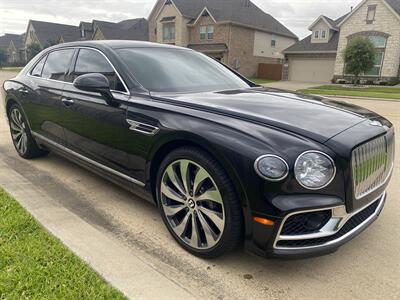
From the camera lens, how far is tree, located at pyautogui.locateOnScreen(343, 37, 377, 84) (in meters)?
24.5

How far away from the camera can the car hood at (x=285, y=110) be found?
7.85ft

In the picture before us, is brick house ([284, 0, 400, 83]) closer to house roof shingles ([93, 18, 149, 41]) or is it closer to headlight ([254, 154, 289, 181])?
house roof shingles ([93, 18, 149, 41])

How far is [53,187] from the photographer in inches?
161

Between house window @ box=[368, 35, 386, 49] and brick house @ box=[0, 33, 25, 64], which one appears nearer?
house window @ box=[368, 35, 386, 49]

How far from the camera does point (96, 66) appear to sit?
3643 mm

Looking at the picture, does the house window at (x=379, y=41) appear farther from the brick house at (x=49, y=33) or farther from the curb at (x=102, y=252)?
the brick house at (x=49, y=33)

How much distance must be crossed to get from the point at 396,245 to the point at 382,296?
2.48 feet

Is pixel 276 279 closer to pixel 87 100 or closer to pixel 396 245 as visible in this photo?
pixel 396 245

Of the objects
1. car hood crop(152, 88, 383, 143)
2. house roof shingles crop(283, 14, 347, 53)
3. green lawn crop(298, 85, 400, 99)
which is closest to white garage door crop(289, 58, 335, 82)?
house roof shingles crop(283, 14, 347, 53)

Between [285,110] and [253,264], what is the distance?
1.18 meters

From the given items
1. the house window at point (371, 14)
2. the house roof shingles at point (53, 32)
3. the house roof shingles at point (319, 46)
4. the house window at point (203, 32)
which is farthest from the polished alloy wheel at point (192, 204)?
the house roof shingles at point (53, 32)


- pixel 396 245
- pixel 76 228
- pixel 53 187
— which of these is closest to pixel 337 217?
pixel 396 245

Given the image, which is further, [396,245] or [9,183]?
[9,183]

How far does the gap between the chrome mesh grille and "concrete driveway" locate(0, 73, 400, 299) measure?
1.95ft
